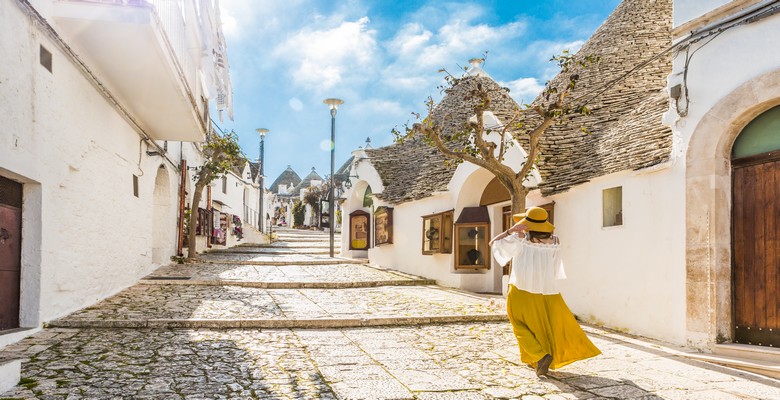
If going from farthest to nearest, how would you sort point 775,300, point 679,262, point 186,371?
point 679,262
point 775,300
point 186,371

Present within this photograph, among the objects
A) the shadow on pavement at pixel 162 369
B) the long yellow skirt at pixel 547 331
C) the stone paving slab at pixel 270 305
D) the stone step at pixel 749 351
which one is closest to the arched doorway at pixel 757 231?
the stone step at pixel 749 351

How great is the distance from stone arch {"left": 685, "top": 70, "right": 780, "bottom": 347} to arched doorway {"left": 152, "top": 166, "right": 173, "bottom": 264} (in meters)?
11.8

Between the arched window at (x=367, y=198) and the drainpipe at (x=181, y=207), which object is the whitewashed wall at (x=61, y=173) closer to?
the drainpipe at (x=181, y=207)

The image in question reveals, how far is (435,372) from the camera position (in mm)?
5266

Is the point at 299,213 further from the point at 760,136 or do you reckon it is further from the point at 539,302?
the point at 539,302

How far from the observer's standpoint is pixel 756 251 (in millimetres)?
6016

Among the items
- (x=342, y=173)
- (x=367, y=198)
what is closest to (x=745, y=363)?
(x=367, y=198)

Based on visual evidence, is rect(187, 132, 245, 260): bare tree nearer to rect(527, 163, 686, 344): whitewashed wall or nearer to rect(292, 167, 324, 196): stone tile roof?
rect(527, 163, 686, 344): whitewashed wall

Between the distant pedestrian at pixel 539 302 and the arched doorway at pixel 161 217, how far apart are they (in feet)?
36.2

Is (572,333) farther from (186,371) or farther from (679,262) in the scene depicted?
(186,371)

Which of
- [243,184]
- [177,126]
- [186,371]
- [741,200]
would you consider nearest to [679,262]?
[741,200]

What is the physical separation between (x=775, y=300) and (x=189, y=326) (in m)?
6.68

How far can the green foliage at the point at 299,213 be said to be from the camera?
47969mm

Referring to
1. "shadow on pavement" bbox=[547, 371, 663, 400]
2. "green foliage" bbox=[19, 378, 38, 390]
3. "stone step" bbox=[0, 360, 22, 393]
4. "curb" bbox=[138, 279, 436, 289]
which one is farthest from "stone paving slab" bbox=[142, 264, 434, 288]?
"shadow on pavement" bbox=[547, 371, 663, 400]
